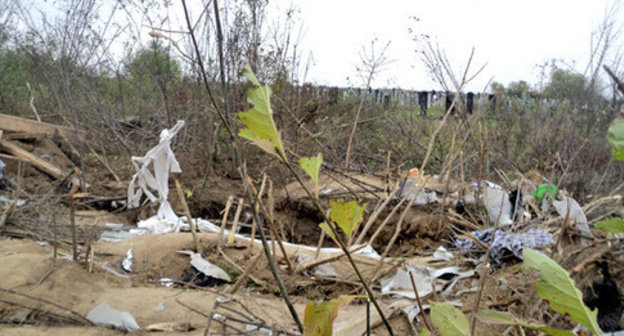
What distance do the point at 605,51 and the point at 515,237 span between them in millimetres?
7078

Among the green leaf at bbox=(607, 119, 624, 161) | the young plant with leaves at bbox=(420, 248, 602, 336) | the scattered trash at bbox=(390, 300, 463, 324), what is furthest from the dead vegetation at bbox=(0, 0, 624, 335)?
the green leaf at bbox=(607, 119, 624, 161)

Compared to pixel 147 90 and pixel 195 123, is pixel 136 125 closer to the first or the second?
pixel 147 90

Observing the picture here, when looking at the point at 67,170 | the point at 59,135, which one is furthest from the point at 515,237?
the point at 59,135

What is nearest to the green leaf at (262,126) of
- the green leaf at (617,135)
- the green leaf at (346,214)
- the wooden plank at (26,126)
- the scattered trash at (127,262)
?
the green leaf at (346,214)

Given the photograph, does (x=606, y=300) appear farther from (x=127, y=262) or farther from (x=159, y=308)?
(x=127, y=262)

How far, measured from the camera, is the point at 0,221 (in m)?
3.88

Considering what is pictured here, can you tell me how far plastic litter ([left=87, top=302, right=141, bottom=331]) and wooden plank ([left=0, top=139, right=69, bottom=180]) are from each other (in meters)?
4.52

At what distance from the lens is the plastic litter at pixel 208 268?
313cm

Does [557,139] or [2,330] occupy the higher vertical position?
[557,139]

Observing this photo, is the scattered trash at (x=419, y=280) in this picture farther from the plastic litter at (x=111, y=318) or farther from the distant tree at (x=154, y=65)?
the distant tree at (x=154, y=65)

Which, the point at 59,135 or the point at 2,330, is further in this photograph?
the point at 59,135

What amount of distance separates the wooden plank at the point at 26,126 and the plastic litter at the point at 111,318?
5815 mm

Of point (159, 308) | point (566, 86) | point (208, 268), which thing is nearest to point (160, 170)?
point (208, 268)

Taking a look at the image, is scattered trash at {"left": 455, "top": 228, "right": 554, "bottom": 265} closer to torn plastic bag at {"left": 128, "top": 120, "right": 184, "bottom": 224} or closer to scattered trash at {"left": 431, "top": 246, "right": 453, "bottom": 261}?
scattered trash at {"left": 431, "top": 246, "right": 453, "bottom": 261}
